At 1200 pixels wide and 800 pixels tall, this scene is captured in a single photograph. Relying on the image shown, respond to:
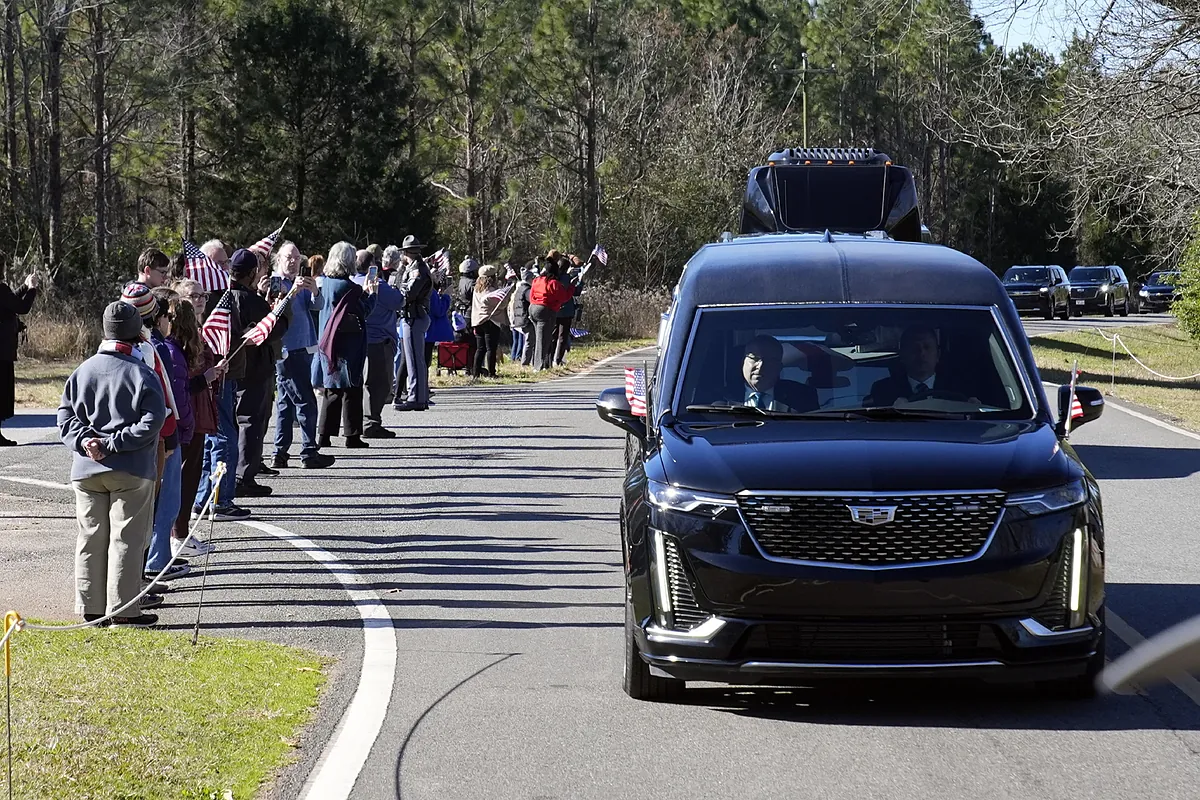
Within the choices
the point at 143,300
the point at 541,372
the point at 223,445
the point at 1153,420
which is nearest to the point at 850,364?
the point at 143,300

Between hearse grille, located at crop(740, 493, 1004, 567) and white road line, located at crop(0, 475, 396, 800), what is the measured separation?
170cm

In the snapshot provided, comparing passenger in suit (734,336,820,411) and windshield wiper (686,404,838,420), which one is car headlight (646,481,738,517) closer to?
windshield wiper (686,404,838,420)

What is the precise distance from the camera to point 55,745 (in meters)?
6.16

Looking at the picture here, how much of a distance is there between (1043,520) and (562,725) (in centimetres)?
202

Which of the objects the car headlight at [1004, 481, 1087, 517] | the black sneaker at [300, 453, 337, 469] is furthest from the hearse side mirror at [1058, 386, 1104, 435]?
the black sneaker at [300, 453, 337, 469]

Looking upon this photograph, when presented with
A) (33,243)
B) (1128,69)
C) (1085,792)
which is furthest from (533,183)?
(1085,792)

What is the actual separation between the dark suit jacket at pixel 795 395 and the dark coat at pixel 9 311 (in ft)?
39.9

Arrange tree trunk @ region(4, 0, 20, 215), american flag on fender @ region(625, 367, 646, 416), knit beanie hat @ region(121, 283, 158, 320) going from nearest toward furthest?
american flag on fender @ region(625, 367, 646, 416) → knit beanie hat @ region(121, 283, 158, 320) → tree trunk @ region(4, 0, 20, 215)

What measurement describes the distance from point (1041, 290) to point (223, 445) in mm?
43987

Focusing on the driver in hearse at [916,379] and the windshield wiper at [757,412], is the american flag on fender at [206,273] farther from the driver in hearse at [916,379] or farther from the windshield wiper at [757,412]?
the driver in hearse at [916,379]

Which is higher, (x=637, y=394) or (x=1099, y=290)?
(x=1099, y=290)

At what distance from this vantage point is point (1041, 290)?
52625mm

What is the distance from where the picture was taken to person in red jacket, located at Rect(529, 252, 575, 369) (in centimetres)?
2600

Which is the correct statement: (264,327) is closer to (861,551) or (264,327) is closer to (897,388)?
(897,388)
